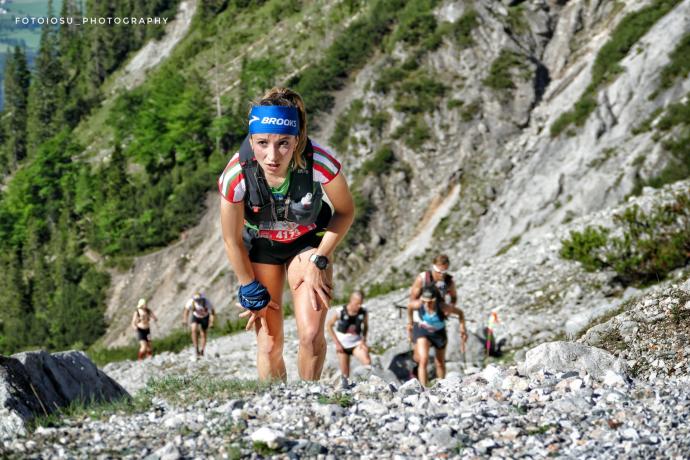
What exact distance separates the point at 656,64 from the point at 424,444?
30.1 m

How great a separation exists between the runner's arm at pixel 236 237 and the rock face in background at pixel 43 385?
149 cm

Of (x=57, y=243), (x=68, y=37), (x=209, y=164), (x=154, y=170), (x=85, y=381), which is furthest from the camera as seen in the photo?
(x=68, y=37)

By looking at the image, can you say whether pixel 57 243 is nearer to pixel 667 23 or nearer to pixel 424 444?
pixel 667 23

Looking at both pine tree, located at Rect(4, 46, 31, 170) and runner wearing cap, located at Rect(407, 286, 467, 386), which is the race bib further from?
pine tree, located at Rect(4, 46, 31, 170)

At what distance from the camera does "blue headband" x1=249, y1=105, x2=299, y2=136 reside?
21.0 feet

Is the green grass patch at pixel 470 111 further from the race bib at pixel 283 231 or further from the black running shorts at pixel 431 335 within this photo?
the race bib at pixel 283 231

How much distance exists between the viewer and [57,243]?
85.3 meters

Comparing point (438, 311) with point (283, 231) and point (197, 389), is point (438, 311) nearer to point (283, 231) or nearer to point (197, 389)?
point (283, 231)

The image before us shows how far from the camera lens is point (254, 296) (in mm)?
6949

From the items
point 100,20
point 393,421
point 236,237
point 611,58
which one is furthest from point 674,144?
point 100,20

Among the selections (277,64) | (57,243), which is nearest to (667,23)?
(277,64)

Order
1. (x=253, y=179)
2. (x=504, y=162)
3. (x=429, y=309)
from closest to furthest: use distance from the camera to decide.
Answer: (x=253, y=179)
(x=429, y=309)
(x=504, y=162)

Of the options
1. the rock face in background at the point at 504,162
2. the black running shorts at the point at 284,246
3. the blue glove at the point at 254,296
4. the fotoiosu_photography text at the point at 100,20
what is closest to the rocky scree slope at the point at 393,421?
the blue glove at the point at 254,296

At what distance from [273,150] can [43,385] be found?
2.69 meters
